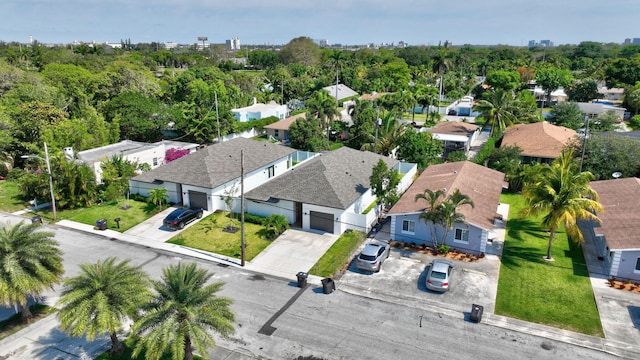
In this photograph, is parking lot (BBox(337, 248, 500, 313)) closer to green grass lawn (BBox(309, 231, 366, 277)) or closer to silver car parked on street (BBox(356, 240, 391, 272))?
silver car parked on street (BBox(356, 240, 391, 272))

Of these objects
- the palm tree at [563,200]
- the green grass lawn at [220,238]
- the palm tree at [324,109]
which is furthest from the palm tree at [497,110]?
the green grass lawn at [220,238]

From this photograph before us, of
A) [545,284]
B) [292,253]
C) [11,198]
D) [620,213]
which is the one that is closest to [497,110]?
[620,213]

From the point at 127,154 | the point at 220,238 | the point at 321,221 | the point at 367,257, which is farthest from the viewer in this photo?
the point at 127,154

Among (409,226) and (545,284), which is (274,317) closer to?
(409,226)

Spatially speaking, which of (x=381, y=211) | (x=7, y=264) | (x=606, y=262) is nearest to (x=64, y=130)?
(x=7, y=264)

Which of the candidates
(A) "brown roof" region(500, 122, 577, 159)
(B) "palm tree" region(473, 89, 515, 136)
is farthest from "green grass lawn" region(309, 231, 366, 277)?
(B) "palm tree" region(473, 89, 515, 136)
